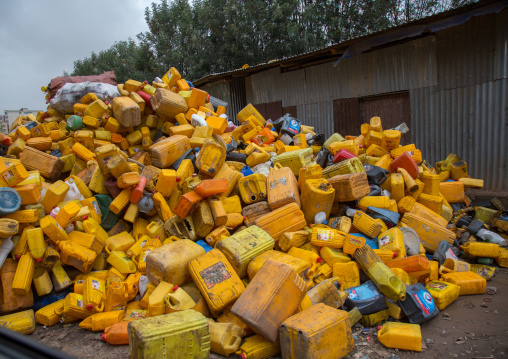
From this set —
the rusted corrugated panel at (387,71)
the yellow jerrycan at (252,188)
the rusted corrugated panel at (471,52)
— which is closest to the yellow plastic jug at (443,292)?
the yellow jerrycan at (252,188)

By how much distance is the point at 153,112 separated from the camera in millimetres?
6246

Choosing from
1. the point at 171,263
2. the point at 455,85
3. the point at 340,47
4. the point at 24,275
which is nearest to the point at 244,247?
the point at 171,263

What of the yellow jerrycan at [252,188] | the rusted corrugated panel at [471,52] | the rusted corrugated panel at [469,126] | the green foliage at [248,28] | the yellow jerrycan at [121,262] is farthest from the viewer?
the green foliage at [248,28]

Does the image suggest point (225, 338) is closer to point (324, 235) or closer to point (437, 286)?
point (324, 235)

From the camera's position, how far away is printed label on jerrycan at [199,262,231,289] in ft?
9.77

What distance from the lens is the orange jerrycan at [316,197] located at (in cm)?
404

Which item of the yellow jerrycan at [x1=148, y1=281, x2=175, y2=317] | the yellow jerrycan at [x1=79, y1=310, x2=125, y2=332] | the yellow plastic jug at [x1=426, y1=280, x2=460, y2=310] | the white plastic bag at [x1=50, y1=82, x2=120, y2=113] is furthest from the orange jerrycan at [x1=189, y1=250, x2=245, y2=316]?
the white plastic bag at [x1=50, y1=82, x2=120, y2=113]

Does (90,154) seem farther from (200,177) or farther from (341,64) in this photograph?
(341,64)

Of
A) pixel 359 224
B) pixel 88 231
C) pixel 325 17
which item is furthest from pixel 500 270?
pixel 325 17

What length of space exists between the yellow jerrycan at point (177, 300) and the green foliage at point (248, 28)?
12.5m

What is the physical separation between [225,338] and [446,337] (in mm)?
1863

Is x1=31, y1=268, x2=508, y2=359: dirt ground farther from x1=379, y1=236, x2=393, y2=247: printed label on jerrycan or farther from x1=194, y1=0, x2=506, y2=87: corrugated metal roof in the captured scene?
x1=194, y1=0, x2=506, y2=87: corrugated metal roof

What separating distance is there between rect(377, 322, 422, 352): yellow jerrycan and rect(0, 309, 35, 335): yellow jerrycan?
3.24 meters

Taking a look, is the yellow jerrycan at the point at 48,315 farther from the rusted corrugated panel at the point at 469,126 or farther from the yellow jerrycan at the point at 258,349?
the rusted corrugated panel at the point at 469,126
